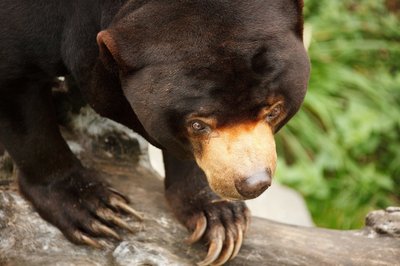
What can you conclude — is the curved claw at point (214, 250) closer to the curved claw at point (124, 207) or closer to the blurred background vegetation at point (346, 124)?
the curved claw at point (124, 207)

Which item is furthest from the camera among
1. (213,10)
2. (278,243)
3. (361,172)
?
(361,172)

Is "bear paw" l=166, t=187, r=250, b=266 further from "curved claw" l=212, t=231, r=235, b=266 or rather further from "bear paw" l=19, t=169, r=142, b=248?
"bear paw" l=19, t=169, r=142, b=248

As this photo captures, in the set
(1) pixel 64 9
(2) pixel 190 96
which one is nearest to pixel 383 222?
(2) pixel 190 96

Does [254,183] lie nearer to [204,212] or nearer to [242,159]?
[242,159]

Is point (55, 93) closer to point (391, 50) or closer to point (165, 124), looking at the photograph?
point (165, 124)

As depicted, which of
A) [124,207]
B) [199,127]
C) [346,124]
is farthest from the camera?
[346,124]

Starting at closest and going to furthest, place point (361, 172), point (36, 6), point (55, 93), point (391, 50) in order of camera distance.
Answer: point (36, 6) < point (55, 93) < point (361, 172) < point (391, 50)

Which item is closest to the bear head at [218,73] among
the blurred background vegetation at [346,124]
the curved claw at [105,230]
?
A: the curved claw at [105,230]

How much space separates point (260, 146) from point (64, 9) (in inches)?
31.7

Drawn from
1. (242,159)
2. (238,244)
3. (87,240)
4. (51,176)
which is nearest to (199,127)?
(242,159)

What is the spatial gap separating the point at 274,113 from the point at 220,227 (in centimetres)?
67

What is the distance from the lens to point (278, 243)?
294 cm

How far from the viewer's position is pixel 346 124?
5.35 metres

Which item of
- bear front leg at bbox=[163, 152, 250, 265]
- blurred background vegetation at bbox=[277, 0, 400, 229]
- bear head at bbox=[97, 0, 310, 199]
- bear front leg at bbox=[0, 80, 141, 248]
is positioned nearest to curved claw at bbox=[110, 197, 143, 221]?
bear front leg at bbox=[0, 80, 141, 248]
